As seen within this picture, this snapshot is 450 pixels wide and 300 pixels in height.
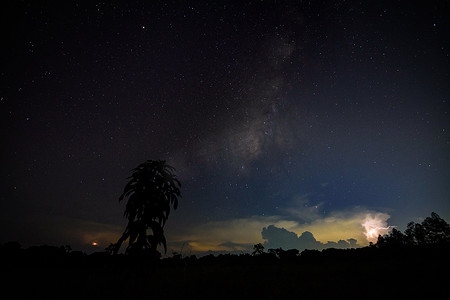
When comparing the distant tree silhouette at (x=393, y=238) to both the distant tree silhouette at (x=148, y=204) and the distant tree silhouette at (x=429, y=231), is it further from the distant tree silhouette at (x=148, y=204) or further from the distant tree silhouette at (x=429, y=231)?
the distant tree silhouette at (x=148, y=204)

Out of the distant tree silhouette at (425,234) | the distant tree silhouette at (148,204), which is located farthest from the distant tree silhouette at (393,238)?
the distant tree silhouette at (148,204)

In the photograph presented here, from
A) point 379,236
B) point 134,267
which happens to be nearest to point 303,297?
point 134,267

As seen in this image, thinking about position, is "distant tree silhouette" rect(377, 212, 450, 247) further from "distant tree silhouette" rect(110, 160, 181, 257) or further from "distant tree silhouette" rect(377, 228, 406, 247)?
"distant tree silhouette" rect(110, 160, 181, 257)

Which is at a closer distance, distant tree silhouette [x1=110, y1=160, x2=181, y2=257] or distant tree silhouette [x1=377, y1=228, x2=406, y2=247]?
distant tree silhouette [x1=110, y1=160, x2=181, y2=257]

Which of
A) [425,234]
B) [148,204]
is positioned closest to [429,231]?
[425,234]

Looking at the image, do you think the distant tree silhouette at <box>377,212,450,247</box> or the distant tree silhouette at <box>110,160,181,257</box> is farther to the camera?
the distant tree silhouette at <box>377,212,450,247</box>

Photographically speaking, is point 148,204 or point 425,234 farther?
point 425,234

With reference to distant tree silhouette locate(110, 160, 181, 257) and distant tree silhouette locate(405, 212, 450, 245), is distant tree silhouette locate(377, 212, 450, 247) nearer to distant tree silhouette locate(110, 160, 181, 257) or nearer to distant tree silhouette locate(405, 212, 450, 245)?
distant tree silhouette locate(405, 212, 450, 245)

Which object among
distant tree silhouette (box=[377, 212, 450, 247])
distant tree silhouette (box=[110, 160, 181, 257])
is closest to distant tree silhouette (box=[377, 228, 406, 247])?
distant tree silhouette (box=[377, 212, 450, 247])

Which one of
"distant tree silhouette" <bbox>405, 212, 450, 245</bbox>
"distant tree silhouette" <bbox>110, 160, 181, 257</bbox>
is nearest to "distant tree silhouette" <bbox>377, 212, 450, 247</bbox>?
"distant tree silhouette" <bbox>405, 212, 450, 245</bbox>

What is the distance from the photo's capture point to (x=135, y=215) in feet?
31.2

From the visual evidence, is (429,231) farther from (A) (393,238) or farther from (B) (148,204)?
(B) (148,204)

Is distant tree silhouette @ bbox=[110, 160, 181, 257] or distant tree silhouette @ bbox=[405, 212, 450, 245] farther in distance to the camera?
distant tree silhouette @ bbox=[405, 212, 450, 245]

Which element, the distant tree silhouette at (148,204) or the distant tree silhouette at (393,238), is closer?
the distant tree silhouette at (148,204)
